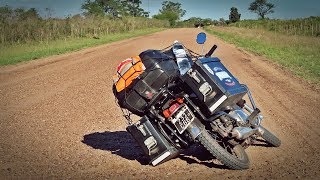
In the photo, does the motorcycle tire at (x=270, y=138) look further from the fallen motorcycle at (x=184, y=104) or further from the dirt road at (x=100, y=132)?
the fallen motorcycle at (x=184, y=104)

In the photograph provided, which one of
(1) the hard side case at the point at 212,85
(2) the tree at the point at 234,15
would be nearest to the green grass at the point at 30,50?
(1) the hard side case at the point at 212,85

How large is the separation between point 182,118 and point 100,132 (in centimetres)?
331

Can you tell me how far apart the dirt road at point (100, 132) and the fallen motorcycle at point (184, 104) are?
0.42 m

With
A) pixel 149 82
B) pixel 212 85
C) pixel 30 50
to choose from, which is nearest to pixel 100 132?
pixel 149 82

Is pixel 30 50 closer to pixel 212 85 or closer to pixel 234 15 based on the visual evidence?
pixel 212 85

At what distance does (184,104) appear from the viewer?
5.66m

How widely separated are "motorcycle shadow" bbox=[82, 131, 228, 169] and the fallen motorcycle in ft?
1.71

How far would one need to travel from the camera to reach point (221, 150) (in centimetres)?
545

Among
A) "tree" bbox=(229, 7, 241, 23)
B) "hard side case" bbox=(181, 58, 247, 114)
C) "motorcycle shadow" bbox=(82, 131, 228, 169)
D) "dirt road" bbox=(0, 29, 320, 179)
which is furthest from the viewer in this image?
"tree" bbox=(229, 7, 241, 23)

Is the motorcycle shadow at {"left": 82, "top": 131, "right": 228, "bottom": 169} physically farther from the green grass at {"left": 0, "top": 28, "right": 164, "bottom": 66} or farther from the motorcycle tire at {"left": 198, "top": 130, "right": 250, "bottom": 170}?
the green grass at {"left": 0, "top": 28, "right": 164, "bottom": 66}

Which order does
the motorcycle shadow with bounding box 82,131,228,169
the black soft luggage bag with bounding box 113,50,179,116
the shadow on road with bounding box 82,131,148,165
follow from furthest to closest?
the shadow on road with bounding box 82,131,148,165, the motorcycle shadow with bounding box 82,131,228,169, the black soft luggage bag with bounding box 113,50,179,116

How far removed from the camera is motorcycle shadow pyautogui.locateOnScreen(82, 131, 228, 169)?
6.42 meters

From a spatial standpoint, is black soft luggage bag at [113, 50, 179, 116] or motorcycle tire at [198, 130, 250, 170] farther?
black soft luggage bag at [113, 50, 179, 116]

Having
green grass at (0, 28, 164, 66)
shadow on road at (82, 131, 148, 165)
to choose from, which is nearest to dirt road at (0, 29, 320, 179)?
shadow on road at (82, 131, 148, 165)
